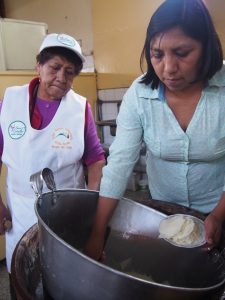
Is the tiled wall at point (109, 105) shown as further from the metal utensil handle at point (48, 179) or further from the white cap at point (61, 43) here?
the metal utensil handle at point (48, 179)

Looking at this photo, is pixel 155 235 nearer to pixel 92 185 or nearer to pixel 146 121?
pixel 146 121

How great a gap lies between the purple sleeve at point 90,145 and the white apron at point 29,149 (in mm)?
38

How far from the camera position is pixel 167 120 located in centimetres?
84

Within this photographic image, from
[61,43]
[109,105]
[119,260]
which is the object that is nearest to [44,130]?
[61,43]

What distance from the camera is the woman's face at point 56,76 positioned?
3.82 feet

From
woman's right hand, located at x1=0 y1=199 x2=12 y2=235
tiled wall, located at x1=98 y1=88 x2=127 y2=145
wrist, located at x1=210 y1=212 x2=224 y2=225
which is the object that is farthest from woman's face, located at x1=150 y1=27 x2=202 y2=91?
tiled wall, located at x1=98 y1=88 x2=127 y2=145

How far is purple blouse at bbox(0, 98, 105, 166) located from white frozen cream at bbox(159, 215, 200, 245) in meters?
0.56

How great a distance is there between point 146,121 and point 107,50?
8.56 feet

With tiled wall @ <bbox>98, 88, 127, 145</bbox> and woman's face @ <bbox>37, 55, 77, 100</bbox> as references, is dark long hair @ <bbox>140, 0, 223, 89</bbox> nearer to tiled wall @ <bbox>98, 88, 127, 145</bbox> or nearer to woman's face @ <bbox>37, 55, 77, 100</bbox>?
woman's face @ <bbox>37, 55, 77, 100</bbox>

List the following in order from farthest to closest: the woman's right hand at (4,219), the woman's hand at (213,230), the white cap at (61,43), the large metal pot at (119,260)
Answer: the woman's right hand at (4,219), the white cap at (61,43), the woman's hand at (213,230), the large metal pot at (119,260)

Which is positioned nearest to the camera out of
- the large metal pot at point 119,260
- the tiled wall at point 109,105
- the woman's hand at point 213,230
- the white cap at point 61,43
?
the large metal pot at point 119,260

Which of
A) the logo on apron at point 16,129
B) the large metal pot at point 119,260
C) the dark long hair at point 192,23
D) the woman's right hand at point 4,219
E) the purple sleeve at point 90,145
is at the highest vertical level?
the dark long hair at point 192,23

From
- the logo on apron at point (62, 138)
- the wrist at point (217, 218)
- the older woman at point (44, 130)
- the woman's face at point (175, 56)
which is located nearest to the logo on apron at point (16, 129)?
the older woman at point (44, 130)

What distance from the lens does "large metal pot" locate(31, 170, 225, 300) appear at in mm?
503
